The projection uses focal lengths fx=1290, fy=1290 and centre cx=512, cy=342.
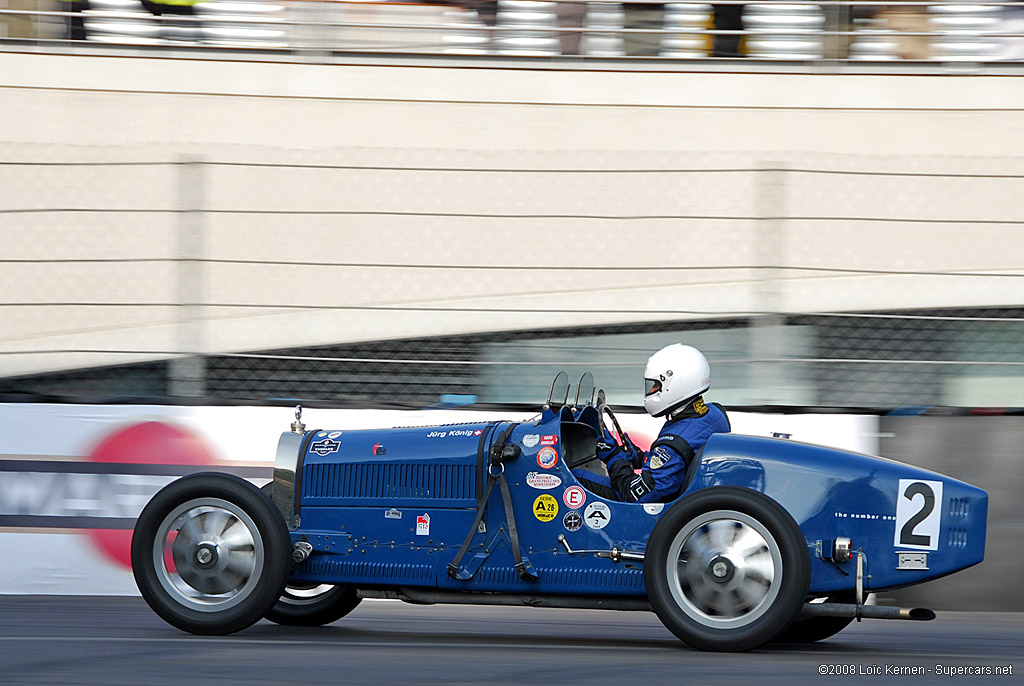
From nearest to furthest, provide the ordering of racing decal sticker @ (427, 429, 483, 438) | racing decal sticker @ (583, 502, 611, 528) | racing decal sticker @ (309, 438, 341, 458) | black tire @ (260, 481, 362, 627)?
1. racing decal sticker @ (583, 502, 611, 528)
2. racing decal sticker @ (427, 429, 483, 438)
3. racing decal sticker @ (309, 438, 341, 458)
4. black tire @ (260, 481, 362, 627)

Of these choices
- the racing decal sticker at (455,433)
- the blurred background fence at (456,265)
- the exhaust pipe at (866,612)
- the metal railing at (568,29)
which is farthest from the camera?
the metal railing at (568,29)

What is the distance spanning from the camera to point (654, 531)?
186 inches

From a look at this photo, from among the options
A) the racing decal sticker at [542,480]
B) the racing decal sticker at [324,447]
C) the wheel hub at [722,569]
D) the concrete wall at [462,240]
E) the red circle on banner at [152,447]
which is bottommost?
the wheel hub at [722,569]

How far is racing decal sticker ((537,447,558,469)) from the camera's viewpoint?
5.01 metres

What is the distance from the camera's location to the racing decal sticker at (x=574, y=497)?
16.3 feet

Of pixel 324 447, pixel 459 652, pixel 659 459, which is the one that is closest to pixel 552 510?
pixel 659 459

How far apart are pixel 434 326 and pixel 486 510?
291 cm

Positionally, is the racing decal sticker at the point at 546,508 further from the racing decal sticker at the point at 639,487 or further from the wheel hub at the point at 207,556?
the wheel hub at the point at 207,556

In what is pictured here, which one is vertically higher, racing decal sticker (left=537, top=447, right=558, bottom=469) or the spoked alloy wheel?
racing decal sticker (left=537, top=447, right=558, bottom=469)

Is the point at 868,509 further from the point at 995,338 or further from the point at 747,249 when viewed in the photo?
the point at 995,338

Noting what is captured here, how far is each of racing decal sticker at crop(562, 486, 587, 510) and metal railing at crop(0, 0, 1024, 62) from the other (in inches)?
290

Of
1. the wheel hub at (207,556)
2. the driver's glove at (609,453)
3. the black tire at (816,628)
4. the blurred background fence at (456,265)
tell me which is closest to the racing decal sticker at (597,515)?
the driver's glove at (609,453)

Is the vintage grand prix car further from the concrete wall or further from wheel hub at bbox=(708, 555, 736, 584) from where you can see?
the concrete wall

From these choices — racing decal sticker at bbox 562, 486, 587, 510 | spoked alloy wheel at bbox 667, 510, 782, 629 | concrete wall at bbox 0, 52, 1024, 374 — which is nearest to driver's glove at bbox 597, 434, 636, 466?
racing decal sticker at bbox 562, 486, 587, 510
